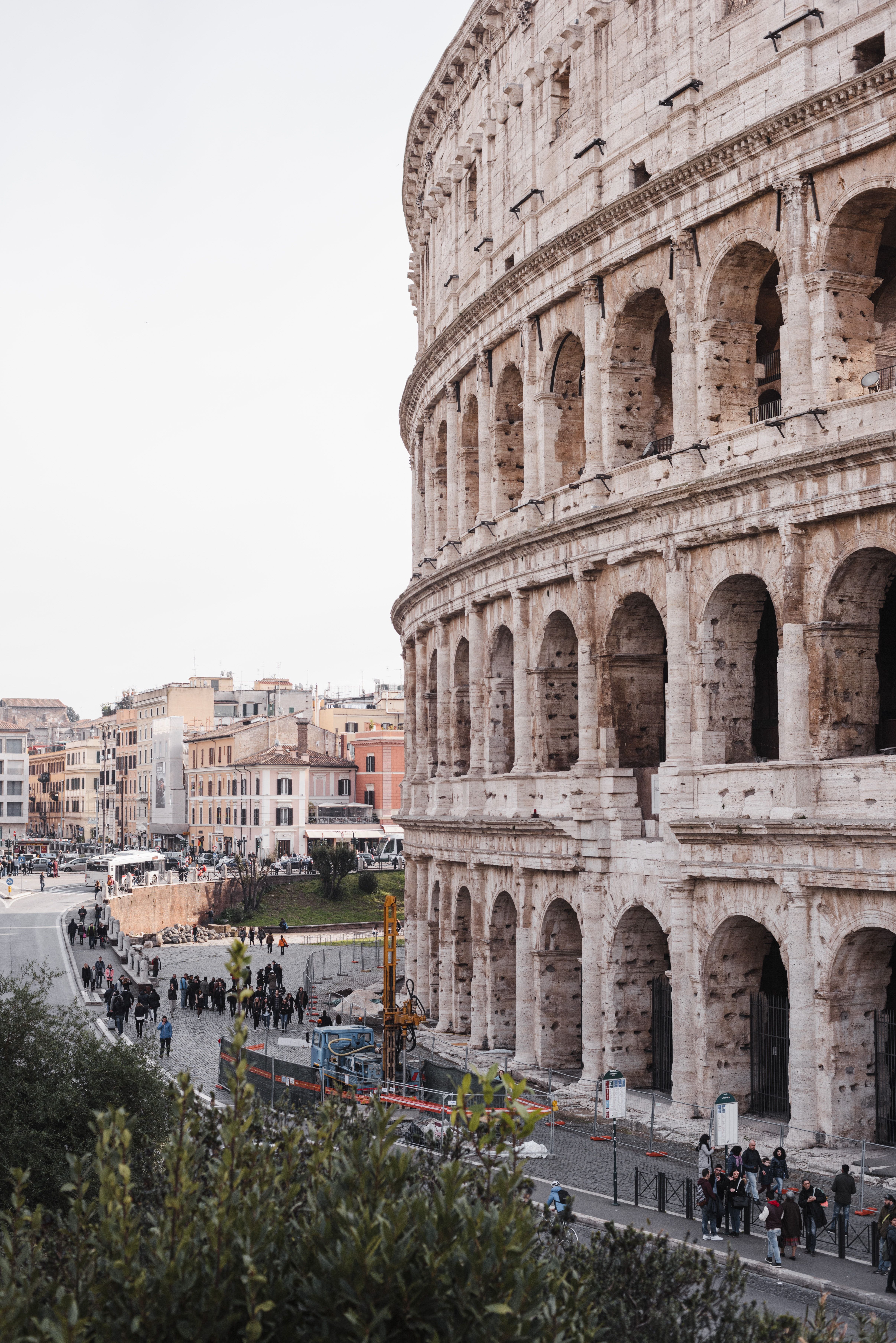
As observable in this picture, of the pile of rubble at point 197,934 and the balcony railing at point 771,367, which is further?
the pile of rubble at point 197,934

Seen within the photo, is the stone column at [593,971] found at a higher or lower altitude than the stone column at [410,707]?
lower

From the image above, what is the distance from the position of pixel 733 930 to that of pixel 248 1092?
636 inches

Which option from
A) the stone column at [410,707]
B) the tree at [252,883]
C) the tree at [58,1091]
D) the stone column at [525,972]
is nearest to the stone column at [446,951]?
the stone column at [525,972]

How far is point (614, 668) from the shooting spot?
88.9 feet

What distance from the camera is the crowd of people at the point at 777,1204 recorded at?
54.0ft

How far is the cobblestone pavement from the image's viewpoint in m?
31.6

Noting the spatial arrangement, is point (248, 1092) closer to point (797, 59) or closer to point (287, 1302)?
point (287, 1302)

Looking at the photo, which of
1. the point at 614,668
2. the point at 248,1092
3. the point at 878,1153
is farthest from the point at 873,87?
the point at 248,1092

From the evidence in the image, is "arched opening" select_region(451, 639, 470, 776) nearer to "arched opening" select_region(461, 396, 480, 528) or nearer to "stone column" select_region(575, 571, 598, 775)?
"arched opening" select_region(461, 396, 480, 528)

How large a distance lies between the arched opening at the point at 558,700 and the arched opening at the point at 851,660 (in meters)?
8.09

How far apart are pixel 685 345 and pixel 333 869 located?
158ft

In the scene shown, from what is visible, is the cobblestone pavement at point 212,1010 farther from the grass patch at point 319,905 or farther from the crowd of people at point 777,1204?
the crowd of people at point 777,1204

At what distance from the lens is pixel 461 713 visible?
1375 inches

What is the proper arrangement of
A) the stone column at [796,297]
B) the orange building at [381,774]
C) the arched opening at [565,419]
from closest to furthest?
the stone column at [796,297]
the arched opening at [565,419]
the orange building at [381,774]
